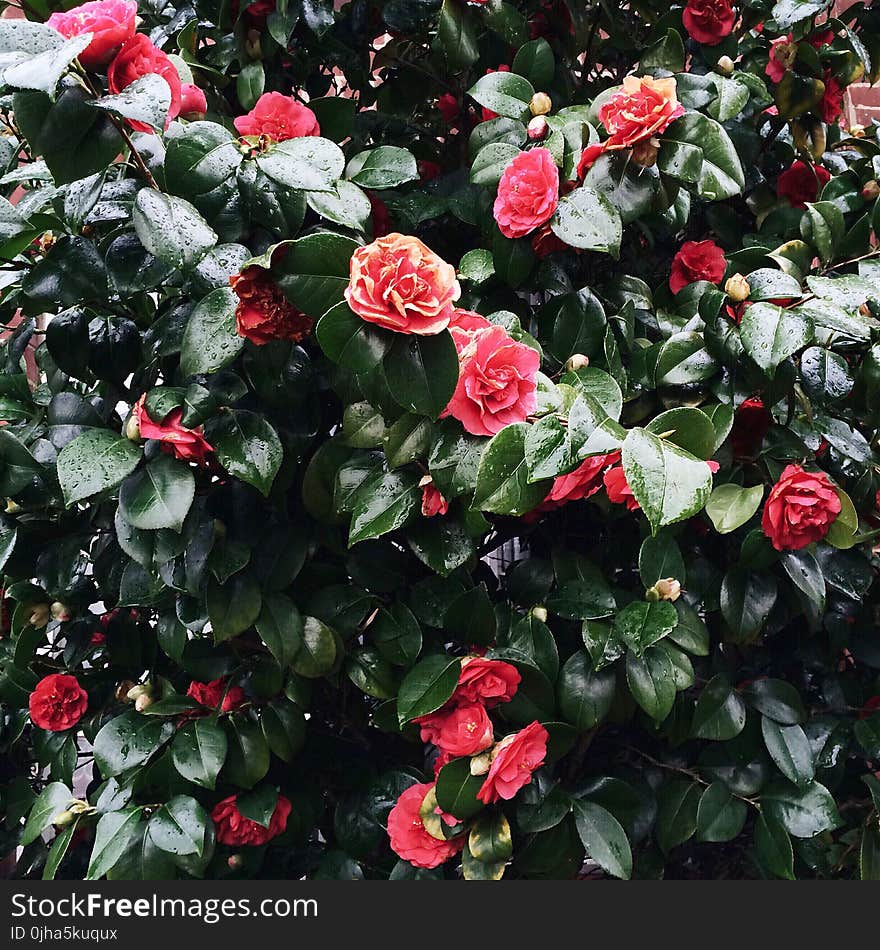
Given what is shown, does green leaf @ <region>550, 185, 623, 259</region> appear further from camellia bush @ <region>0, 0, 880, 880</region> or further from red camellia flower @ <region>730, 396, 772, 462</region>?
red camellia flower @ <region>730, 396, 772, 462</region>

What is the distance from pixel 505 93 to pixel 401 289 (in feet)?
1.45

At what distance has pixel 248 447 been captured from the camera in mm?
772

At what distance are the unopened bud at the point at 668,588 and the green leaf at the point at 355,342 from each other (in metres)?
0.37

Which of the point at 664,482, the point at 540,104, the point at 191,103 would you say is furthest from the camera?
the point at 540,104

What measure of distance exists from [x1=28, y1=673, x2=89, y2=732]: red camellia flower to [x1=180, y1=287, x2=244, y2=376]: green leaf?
559mm

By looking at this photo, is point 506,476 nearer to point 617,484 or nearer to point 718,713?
point 617,484

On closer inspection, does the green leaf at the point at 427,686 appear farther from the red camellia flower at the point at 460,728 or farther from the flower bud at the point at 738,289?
the flower bud at the point at 738,289

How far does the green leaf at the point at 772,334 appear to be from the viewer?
725 mm

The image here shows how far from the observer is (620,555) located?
100 cm

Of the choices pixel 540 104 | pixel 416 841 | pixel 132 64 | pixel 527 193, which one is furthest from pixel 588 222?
pixel 416 841


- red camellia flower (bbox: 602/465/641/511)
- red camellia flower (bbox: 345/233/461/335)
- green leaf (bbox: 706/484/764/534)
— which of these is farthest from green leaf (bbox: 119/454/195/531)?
green leaf (bbox: 706/484/764/534)

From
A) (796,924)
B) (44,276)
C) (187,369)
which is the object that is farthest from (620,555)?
(44,276)

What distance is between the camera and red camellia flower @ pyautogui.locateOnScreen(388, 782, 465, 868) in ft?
2.84

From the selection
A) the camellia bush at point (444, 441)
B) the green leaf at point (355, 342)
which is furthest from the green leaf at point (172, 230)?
the green leaf at point (355, 342)
